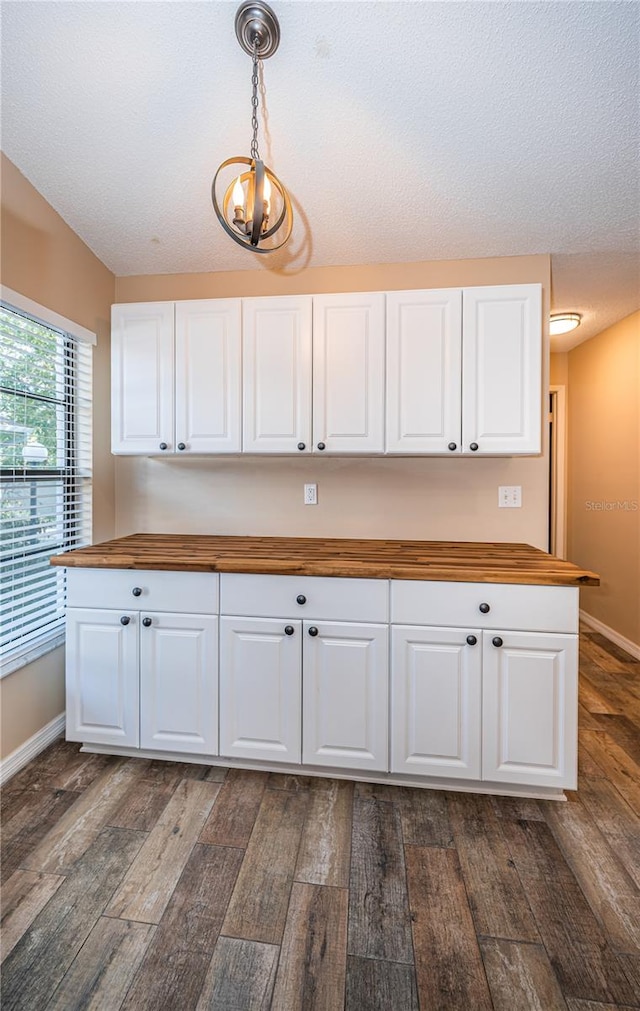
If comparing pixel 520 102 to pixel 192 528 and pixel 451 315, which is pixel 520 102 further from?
pixel 192 528

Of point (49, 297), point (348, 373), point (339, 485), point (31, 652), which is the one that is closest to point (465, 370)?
point (348, 373)

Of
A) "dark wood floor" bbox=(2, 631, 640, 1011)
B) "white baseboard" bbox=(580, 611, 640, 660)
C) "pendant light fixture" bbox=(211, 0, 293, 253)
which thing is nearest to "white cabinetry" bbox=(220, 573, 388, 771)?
"dark wood floor" bbox=(2, 631, 640, 1011)

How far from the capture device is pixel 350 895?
4.62ft

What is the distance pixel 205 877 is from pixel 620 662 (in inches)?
120

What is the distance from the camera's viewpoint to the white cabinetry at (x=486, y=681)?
1.76 m

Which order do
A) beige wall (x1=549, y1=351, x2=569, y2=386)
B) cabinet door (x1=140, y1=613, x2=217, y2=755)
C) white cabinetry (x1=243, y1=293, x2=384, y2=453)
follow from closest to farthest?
1. cabinet door (x1=140, y1=613, x2=217, y2=755)
2. white cabinetry (x1=243, y1=293, x2=384, y2=453)
3. beige wall (x1=549, y1=351, x2=569, y2=386)

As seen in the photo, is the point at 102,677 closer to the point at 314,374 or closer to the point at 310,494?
the point at 310,494

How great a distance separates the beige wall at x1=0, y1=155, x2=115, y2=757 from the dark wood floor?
0.29 metres

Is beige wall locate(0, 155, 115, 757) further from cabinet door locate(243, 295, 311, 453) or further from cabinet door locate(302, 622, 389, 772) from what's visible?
cabinet door locate(302, 622, 389, 772)

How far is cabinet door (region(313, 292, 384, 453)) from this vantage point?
2.17m

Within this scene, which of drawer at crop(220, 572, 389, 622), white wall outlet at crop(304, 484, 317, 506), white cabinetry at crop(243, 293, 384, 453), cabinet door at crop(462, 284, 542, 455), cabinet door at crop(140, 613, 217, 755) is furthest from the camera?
white wall outlet at crop(304, 484, 317, 506)

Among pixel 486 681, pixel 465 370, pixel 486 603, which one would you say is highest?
pixel 465 370

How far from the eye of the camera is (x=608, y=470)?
3.55m

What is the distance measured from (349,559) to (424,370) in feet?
3.15
